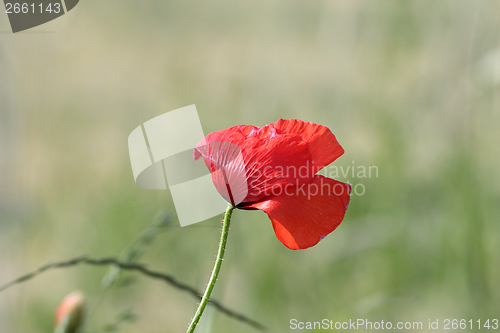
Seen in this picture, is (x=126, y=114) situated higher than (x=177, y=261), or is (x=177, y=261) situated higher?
(x=126, y=114)

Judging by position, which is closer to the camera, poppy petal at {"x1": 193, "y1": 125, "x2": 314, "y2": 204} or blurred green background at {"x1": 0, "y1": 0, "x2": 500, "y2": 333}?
poppy petal at {"x1": 193, "y1": 125, "x2": 314, "y2": 204}

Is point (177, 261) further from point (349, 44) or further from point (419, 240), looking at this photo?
point (349, 44)

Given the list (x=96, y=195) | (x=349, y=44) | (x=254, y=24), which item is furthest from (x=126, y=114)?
(x=349, y=44)

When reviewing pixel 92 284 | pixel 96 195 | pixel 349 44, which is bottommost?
pixel 92 284

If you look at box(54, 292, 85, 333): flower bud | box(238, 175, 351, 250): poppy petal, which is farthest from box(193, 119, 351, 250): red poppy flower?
box(54, 292, 85, 333): flower bud

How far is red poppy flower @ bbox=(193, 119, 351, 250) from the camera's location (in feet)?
0.79

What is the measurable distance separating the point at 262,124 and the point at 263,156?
621 mm

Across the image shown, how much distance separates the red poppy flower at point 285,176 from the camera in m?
0.24

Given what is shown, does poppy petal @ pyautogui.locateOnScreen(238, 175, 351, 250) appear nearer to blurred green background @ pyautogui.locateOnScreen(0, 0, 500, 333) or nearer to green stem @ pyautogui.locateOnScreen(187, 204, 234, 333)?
green stem @ pyautogui.locateOnScreen(187, 204, 234, 333)

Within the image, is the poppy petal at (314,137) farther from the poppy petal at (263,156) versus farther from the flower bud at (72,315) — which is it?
the flower bud at (72,315)

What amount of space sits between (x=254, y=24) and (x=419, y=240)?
83cm

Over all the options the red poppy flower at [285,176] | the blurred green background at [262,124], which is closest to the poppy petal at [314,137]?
the red poppy flower at [285,176]

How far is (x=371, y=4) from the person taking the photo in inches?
36.4

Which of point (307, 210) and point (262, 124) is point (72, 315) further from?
point (262, 124)
